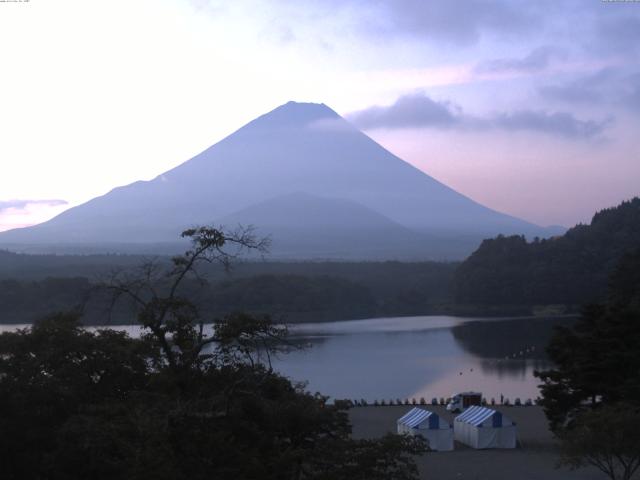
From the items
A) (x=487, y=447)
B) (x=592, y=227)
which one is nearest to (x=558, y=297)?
(x=592, y=227)

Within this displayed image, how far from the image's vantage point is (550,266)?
36.3 metres

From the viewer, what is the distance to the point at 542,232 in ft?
424

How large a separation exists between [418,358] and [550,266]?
1756 cm

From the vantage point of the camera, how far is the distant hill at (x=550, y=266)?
116 ft

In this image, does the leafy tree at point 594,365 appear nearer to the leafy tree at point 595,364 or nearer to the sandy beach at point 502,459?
the leafy tree at point 595,364

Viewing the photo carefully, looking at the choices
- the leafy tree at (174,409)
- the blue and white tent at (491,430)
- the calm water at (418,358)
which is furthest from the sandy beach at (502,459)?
the leafy tree at (174,409)

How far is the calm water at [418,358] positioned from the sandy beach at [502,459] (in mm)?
2069

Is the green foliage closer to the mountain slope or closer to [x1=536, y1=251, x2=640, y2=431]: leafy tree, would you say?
[x1=536, y1=251, x2=640, y2=431]: leafy tree

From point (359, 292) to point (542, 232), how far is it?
319 ft

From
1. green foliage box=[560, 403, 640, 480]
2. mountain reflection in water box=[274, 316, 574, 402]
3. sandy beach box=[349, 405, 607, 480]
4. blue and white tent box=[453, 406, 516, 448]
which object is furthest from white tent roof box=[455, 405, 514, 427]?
mountain reflection in water box=[274, 316, 574, 402]

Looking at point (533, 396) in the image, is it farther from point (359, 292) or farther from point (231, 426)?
point (359, 292)

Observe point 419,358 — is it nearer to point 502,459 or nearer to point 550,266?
point 502,459

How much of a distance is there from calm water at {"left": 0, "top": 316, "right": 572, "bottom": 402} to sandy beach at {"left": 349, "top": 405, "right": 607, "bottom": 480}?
6.79 ft

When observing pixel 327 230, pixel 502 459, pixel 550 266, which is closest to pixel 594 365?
pixel 502 459
